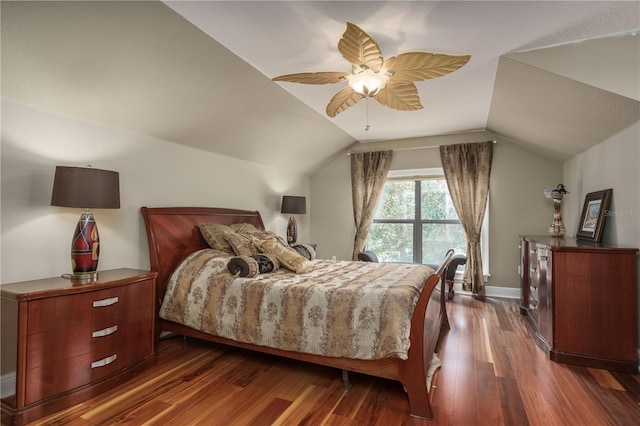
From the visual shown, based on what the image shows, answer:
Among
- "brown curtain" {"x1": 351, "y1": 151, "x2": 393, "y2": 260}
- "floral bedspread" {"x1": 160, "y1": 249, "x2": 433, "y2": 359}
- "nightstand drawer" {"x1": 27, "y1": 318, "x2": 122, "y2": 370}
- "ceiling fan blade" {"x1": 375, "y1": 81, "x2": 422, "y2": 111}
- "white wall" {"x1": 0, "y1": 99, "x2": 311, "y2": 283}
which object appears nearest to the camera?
"nightstand drawer" {"x1": 27, "y1": 318, "x2": 122, "y2": 370}

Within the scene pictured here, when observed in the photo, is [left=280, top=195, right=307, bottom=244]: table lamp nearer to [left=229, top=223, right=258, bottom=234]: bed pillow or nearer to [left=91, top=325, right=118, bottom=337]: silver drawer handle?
[left=229, top=223, right=258, bottom=234]: bed pillow

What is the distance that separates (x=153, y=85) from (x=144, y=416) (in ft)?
7.96

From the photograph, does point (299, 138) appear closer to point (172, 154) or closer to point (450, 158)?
point (172, 154)

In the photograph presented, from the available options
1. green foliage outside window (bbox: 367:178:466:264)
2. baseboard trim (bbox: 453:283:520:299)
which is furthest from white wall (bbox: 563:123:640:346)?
green foliage outside window (bbox: 367:178:466:264)

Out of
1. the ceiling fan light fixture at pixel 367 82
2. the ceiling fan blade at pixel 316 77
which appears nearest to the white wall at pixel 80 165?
the ceiling fan blade at pixel 316 77

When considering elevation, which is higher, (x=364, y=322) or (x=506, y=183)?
(x=506, y=183)

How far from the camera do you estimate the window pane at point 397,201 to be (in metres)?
5.49

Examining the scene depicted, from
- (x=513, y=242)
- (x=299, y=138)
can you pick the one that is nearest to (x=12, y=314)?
(x=299, y=138)

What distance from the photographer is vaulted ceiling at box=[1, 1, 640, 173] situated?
1.96m

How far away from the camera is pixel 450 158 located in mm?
4977

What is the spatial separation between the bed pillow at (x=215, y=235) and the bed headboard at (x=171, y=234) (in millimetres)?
101

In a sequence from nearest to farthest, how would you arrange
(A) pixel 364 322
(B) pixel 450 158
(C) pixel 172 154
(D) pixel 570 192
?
(A) pixel 364 322 → (C) pixel 172 154 → (D) pixel 570 192 → (B) pixel 450 158

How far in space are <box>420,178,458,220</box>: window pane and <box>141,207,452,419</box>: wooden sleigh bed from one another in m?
2.20

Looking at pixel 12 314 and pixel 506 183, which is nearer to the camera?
pixel 12 314
